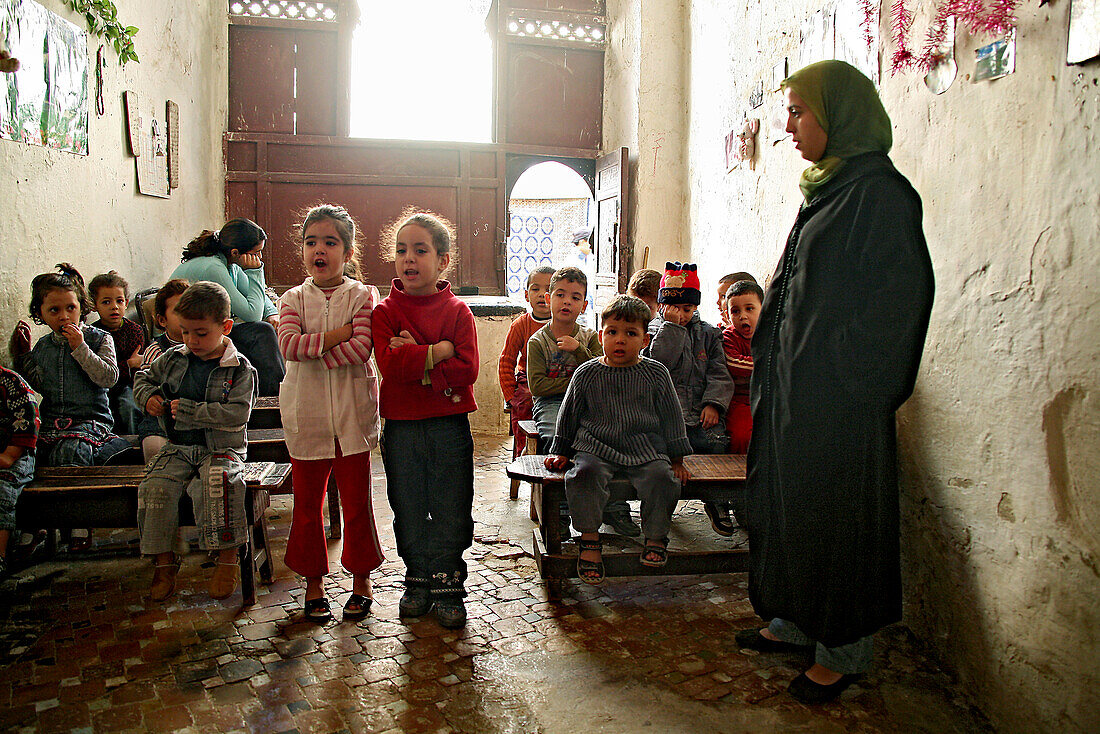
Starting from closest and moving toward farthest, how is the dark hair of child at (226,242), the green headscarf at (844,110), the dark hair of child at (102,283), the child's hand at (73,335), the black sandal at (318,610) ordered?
the green headscarf at (844,110)
the black sandal at (318,610)
the child's hand at (73,335)
the dark hair of child at (102,283)
the dark hair of child at (226,242)

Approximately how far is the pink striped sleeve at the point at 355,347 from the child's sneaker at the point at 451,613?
1.01 meters

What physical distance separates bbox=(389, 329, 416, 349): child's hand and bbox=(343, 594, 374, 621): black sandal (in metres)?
1.05

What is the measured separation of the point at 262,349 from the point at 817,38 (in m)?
3.57

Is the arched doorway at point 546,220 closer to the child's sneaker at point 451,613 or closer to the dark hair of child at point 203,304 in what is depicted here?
the dark hair of child at point 203,304

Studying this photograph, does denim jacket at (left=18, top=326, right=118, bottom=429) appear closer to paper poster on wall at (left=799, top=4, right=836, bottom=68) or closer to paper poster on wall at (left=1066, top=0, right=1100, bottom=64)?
paper poster on wall at (left=799, top=4, right=836, bottom=68)

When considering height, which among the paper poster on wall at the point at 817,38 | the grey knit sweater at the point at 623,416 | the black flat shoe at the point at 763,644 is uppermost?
the paper poster on wall at the point at 817,38

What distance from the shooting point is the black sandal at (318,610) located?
9.88 feet

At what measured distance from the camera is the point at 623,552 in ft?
10.5

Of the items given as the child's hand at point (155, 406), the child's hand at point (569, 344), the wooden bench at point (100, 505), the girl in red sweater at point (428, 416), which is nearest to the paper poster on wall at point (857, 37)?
the child's hand at point (569, 344)

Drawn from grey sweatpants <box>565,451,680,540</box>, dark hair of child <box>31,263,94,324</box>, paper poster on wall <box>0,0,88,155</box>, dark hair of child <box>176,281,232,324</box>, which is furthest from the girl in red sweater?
paper poster on wall <box>0,0,88,155</box>

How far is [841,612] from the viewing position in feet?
7.72

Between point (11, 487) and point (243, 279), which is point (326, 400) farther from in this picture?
point (243, 279)

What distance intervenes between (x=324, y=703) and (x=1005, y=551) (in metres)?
2.19

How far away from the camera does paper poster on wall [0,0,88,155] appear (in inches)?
144
